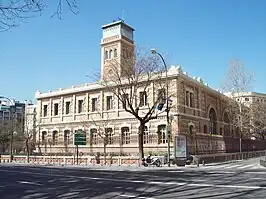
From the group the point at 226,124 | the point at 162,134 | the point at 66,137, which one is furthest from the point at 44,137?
the point at 226,124

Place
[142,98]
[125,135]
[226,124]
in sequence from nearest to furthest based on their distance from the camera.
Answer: [142,98]
[125,135]
[226,124]

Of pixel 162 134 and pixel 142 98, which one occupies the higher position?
pixel 142 98

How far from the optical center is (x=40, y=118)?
174 feet

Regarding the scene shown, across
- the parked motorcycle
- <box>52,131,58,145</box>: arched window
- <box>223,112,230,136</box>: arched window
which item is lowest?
the parked motorcycle

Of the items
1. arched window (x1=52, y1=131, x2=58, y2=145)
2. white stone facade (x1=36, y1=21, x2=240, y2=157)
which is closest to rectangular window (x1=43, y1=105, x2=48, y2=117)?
white stone facade (x1=36, y1=21, x2=240, y2=157)

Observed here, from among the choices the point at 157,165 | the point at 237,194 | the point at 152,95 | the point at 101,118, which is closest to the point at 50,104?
the point at 101,118

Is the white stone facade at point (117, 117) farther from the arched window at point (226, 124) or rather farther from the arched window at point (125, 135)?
the arched window at point (226, 124)

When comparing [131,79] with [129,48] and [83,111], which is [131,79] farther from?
[129,48]

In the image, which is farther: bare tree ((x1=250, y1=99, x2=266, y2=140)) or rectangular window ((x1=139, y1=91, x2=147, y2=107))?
bare tree ((x1=250, y1=99, x2=266, y2=140))

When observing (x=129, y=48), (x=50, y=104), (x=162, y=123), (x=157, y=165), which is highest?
(x=129, y=48)

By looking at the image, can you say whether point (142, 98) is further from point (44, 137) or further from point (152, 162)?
point (44, 137)

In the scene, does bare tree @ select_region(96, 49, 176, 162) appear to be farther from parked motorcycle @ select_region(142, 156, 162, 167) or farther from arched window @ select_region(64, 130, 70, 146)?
arched window @ select_region(64, 130, 70, 146)

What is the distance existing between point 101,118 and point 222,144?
54.0 ft

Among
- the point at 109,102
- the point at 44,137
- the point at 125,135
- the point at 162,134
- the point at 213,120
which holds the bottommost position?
the point at 44,137
